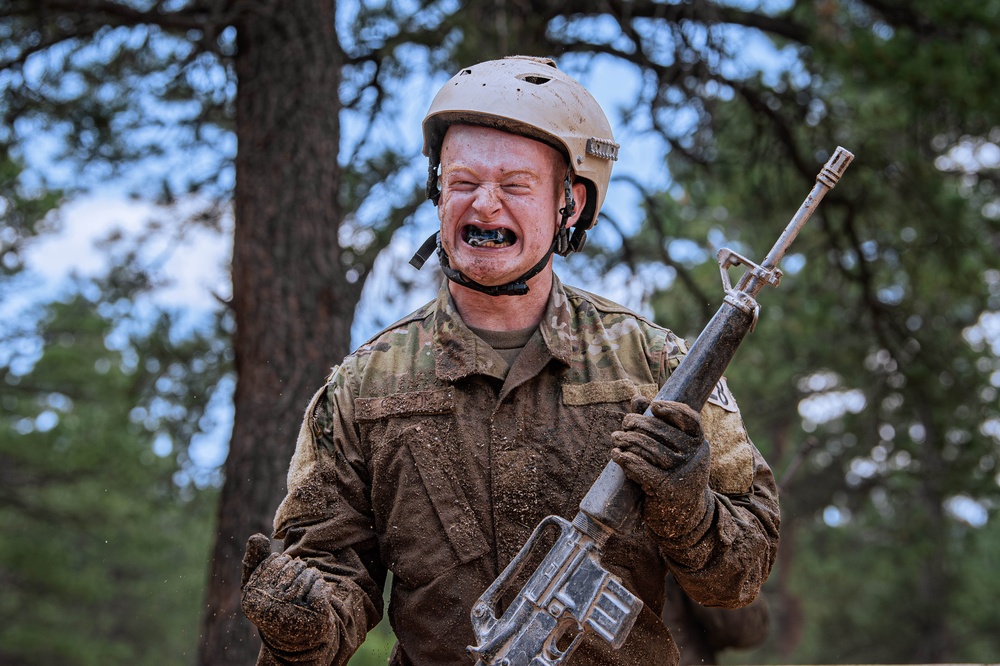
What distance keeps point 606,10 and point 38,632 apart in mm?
14921

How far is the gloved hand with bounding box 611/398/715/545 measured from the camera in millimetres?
2922

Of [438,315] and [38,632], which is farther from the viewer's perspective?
[38,632]

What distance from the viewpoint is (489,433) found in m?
3.38

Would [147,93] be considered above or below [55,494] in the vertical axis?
above

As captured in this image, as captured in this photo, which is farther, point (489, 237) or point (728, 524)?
point (489, 237)

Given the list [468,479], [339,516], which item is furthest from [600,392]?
[339,516]

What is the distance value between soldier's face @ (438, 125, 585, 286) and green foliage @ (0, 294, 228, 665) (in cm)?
545

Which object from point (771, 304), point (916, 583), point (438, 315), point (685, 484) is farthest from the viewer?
point (916, 583)

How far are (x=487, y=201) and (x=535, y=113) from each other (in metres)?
0.31

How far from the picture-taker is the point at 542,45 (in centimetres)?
764

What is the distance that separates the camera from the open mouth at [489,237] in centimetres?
342

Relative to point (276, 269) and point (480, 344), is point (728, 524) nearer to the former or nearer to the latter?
point (480, 344)

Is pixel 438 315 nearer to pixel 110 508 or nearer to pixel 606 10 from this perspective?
pixel 606 10

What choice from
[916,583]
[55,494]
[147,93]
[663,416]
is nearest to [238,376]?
[147,93]
